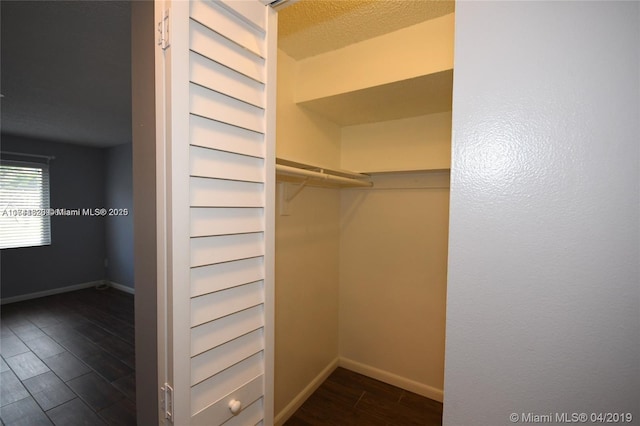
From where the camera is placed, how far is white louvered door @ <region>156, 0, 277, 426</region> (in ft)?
2.27

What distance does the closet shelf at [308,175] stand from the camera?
4.73 ft

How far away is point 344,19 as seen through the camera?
1510 mm

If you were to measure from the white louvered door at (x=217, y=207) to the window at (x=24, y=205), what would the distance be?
15.9ft

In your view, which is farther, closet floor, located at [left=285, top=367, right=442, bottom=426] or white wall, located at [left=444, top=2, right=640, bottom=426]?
closet floor, located at [left=285, top=367, right=442, bottom=426]

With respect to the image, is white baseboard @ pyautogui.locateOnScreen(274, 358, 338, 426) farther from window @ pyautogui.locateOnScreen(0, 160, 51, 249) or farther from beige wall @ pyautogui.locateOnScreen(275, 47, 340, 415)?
window @ pyautogui.locateOnScreen(0, 160, 51, 249)

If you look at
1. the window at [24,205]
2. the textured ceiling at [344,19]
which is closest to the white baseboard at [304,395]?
the textured ceiling at [344,19]

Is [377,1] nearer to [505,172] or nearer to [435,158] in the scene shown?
[435,158]

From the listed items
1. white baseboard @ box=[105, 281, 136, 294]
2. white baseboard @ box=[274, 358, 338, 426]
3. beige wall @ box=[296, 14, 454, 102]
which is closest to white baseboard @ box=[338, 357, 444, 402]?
white baseboard @ box=[274, 358, 338, 426]

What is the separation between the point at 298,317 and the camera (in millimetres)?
2014

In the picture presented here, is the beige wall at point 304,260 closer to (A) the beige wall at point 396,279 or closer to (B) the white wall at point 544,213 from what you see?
(A) the beige wall at point 396,279

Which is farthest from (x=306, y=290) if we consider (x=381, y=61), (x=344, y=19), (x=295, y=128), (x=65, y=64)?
(x=65, y=64)

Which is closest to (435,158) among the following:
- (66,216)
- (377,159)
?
(377,159)

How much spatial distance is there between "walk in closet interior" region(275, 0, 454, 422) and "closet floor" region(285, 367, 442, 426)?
0.08 metres

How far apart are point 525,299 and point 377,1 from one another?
1.53 m
